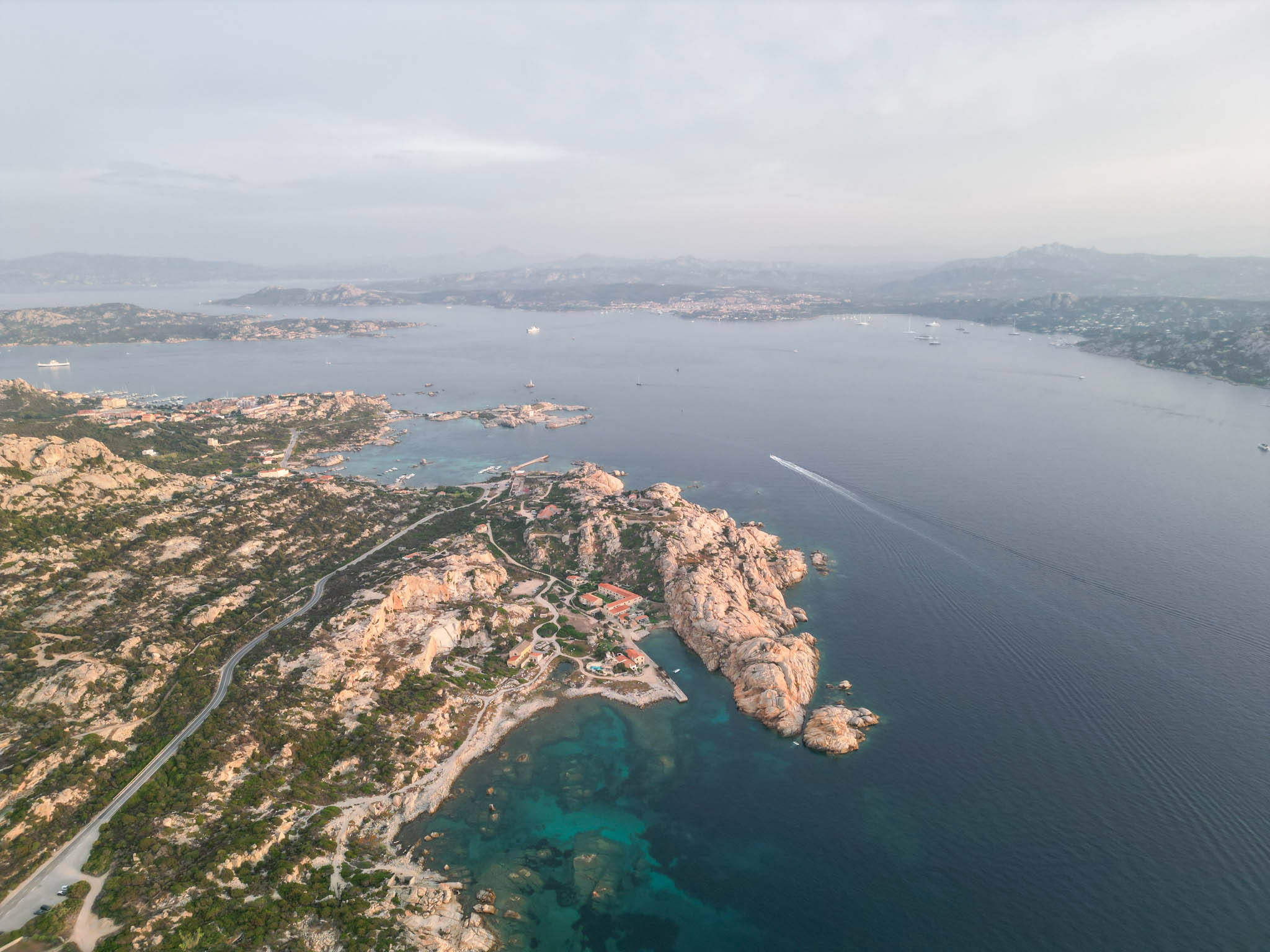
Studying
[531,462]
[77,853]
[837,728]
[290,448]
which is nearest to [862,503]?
[837,728]

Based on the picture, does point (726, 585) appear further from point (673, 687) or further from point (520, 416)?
point (520, 416)

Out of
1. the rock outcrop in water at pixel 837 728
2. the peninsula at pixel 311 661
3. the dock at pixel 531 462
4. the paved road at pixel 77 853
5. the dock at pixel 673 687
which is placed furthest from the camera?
the dock at pixel 531 462

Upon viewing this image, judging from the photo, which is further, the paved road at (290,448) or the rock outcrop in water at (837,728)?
the paved road at (290,448)

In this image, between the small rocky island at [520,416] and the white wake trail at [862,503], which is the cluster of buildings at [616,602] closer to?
the white wake trail at [862,503]

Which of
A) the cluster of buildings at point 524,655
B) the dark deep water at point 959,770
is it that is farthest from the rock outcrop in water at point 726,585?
the cluster of buildings at point 524,655

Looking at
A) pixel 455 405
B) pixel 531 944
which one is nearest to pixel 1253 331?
pixel 455 405

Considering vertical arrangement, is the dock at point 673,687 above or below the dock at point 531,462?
below

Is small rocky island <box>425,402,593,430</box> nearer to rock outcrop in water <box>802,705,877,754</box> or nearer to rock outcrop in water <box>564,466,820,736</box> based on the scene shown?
rock outcrop in water <box>564,466,820,736</box>

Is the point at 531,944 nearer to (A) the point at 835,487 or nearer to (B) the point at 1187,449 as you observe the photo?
(A) the point at 835,487

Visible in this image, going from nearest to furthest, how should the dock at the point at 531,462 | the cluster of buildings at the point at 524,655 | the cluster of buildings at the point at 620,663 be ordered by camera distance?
1. the cluster of buildings at the point at 620,663
2. the cluster of buildings at the point at 524,655
3. the dock at the point at 531,462

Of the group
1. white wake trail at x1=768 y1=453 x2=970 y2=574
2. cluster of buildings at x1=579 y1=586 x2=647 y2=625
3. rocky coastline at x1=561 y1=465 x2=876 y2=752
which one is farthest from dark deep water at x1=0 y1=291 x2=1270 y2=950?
cluster of buildings at x1=579 y1=586 x2=647 y2=625

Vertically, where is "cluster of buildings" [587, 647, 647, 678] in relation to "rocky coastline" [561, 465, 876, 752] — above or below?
below
